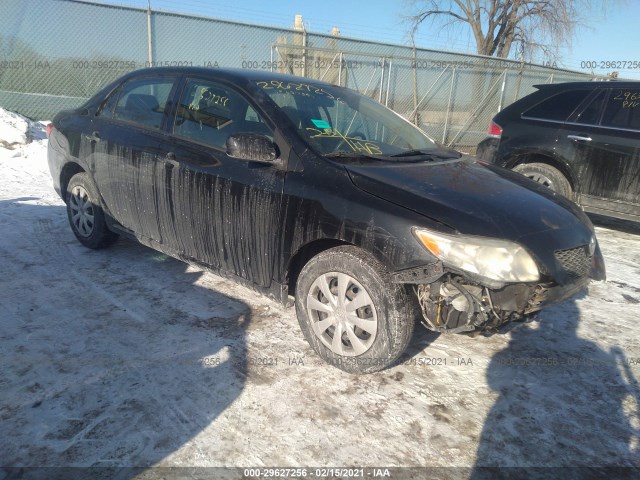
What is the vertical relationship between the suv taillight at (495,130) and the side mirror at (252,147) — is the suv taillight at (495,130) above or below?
above

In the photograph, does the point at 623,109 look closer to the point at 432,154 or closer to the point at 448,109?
the point at 432,154

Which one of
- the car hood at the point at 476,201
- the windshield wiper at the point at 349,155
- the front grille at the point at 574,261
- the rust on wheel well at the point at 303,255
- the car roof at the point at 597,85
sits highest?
the car roof at the point at 597,85

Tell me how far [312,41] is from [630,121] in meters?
7.30

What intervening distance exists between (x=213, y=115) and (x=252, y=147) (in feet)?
2.27

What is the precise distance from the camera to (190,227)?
3389 mm

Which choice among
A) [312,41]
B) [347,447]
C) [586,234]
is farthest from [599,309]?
[312,41]

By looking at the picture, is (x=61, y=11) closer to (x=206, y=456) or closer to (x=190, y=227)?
(x=190, y=227)

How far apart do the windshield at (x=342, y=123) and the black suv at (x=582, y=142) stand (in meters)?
2.87

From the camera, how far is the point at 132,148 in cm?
371

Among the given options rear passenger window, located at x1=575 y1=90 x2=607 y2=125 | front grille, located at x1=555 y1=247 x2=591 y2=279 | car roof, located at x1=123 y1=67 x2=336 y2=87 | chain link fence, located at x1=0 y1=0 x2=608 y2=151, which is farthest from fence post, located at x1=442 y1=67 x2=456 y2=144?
front grille, located at x1=555 y1=247 x2=591 y2=279

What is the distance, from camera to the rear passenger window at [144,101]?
3674 mm

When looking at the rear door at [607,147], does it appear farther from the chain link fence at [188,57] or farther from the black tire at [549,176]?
the chain link fence at [188,57]

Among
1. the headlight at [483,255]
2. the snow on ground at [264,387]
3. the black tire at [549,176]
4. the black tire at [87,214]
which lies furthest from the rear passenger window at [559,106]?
the black tire at [87,214]

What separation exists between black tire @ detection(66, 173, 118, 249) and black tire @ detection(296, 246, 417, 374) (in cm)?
239
